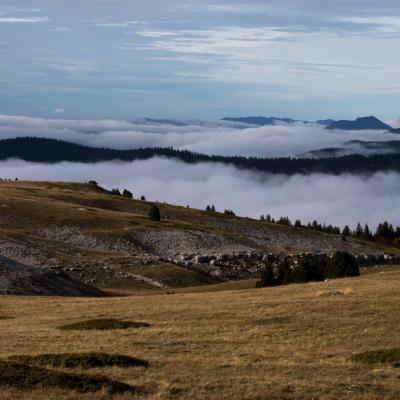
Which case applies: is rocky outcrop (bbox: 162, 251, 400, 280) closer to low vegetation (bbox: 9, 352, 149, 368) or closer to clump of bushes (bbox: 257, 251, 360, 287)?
clump of bushes (bbox: 257, 251, 360, 287)

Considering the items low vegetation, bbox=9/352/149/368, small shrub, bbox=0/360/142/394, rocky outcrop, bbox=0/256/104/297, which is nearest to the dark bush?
rocky outcrop, bbox=0/256/104/297

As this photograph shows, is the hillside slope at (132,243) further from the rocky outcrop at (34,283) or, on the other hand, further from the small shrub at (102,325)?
the small shrub at (102,325)

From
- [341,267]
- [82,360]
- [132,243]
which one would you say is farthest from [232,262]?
[82,360]

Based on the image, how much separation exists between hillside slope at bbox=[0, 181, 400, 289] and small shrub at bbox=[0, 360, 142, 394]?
203 feet

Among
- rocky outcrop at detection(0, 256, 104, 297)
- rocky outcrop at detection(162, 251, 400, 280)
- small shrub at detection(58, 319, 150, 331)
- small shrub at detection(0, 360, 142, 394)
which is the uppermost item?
small shrub at detection(0, 360, 142, 394)

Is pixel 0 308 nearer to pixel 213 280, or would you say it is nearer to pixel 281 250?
pixel 213 280

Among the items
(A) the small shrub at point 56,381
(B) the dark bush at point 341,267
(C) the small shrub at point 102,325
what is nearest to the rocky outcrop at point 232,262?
(B) the dark bush at point 341,267

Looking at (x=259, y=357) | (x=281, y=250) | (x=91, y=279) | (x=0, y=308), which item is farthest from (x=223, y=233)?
(x=259, y=357)

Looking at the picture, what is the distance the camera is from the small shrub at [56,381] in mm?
16641

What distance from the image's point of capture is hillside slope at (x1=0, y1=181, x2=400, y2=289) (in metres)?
85.2

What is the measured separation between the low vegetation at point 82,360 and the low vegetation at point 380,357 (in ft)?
20.1

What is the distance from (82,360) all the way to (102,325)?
9.24 meters

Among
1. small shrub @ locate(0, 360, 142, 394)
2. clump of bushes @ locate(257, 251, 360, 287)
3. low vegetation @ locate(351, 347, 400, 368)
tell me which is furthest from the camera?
clump of bushes @ locate(257, 251, 360, 287)

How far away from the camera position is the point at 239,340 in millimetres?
25594
